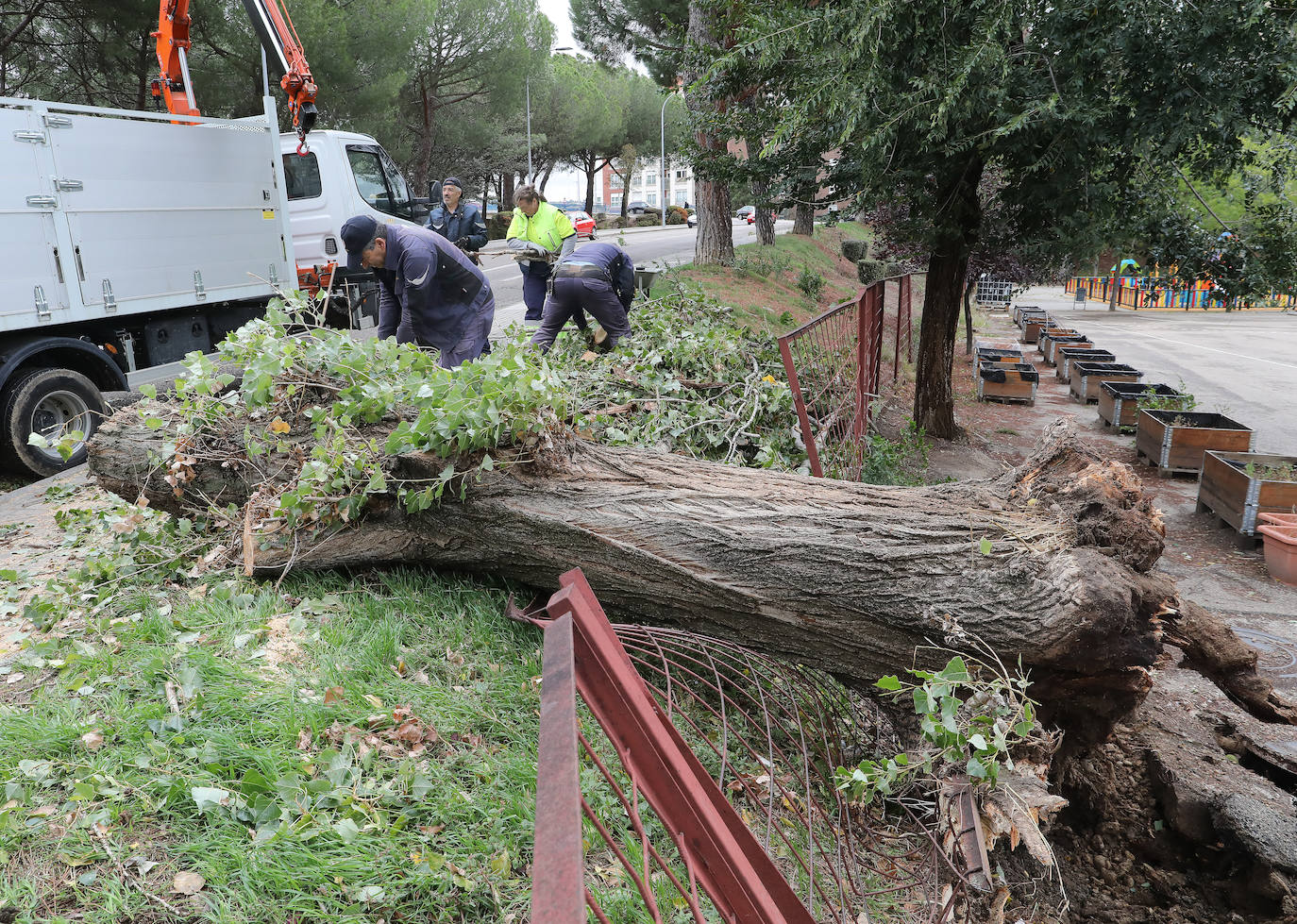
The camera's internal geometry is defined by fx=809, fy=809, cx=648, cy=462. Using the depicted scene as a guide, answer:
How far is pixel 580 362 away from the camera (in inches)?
242

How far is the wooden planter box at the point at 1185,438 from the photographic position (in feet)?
27.8

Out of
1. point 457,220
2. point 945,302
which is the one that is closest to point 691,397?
point 945,302

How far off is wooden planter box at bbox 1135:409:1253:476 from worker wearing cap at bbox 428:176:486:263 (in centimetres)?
815

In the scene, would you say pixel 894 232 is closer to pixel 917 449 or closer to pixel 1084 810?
pixel 917 449

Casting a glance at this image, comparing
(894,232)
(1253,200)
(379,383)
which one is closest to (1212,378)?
(1253,200)

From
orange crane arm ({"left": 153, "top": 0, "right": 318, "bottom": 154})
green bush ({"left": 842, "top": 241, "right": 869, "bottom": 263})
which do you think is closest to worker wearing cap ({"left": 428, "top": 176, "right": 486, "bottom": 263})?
orange crane arm ({"left": 153, "top": 0, "right": 318, "bottom": 154})

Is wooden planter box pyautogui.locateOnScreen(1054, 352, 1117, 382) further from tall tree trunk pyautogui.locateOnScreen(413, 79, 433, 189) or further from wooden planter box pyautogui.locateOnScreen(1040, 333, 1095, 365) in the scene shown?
tall tree trunk pyautogui.locateOnScreen(413, 79, 433, 189)

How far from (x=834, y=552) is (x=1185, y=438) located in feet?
25.0

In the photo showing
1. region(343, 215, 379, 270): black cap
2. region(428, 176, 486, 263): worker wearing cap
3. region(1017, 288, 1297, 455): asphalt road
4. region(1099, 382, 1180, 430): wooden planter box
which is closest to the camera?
region(343, 215, 379, 270): black cap

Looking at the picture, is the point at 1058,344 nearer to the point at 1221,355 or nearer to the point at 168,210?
the point at 1221,355

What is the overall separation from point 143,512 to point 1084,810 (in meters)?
4.88

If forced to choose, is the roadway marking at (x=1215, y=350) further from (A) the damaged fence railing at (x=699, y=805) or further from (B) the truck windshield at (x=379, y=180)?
(A) the damaged fence railing at (x=699, y=805)

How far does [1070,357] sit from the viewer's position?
14.1 metres

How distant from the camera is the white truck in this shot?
20.9 ft
